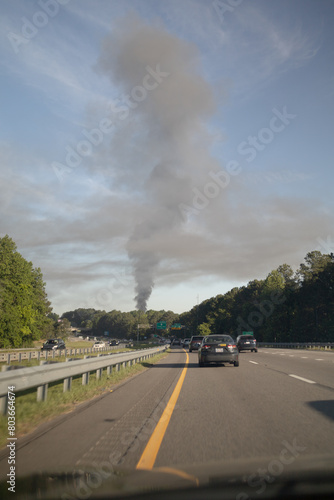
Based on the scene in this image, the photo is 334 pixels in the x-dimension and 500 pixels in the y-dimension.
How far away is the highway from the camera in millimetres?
4688

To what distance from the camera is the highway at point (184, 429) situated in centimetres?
469

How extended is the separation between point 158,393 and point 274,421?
4364 millimetres

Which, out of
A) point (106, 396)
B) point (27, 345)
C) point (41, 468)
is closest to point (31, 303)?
point (27, 345)

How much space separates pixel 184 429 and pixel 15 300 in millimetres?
71627

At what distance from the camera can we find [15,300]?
2840 inches

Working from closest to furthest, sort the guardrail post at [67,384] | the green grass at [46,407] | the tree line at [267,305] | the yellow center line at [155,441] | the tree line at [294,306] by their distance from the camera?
the yellow center line at [155,441], the green grass at [46,407], the guardrail post at [67,384], the tree line at [267,305], the tree line at [294,306]

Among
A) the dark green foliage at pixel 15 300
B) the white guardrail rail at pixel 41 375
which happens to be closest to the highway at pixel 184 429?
the white guardrail rail at pixel 41 375

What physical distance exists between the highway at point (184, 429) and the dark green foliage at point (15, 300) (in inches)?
2305

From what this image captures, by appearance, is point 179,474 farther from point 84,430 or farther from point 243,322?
point 243,322

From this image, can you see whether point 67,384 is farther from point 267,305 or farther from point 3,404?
point 267,305

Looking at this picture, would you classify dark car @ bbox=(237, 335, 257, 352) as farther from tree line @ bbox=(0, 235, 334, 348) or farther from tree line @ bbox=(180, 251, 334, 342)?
tree line @ bbox=(180, 251, 334, 342)

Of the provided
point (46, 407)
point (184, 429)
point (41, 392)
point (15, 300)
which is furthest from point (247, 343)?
point (15, 300)

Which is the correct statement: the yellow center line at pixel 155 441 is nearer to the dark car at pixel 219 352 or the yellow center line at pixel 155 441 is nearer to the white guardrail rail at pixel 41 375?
the white guardrail rail at pixel 41 375

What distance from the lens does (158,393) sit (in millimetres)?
10320
